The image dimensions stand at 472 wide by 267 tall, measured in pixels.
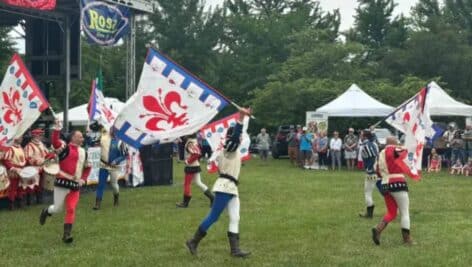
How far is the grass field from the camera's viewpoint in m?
9.22

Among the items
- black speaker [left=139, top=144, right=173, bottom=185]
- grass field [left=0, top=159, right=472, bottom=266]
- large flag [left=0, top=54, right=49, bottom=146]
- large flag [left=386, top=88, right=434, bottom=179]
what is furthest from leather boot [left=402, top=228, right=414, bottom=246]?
black speaker [left=139, top=144, right=173, bottom=185]

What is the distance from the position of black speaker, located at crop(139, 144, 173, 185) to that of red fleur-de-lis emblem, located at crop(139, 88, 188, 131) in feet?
29.4

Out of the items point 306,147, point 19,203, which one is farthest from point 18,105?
point 306,147

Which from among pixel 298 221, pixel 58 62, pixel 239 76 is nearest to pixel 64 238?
pixel 298 221

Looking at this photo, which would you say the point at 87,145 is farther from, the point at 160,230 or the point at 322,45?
the point at 322,45

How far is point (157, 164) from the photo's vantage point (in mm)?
19422

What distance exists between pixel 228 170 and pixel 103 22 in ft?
41.1

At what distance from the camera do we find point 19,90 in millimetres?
12484

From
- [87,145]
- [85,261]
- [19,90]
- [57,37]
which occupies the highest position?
[57,37]

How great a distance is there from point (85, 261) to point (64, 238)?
147 centimetres

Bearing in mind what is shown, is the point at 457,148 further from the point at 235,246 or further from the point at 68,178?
the point at 68,178

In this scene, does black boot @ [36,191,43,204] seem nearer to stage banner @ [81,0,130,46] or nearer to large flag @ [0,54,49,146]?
large flag @ [0,54,49,146]

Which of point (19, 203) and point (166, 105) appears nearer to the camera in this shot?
point (166, 105)

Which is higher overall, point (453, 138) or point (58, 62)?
point (58, 62)
